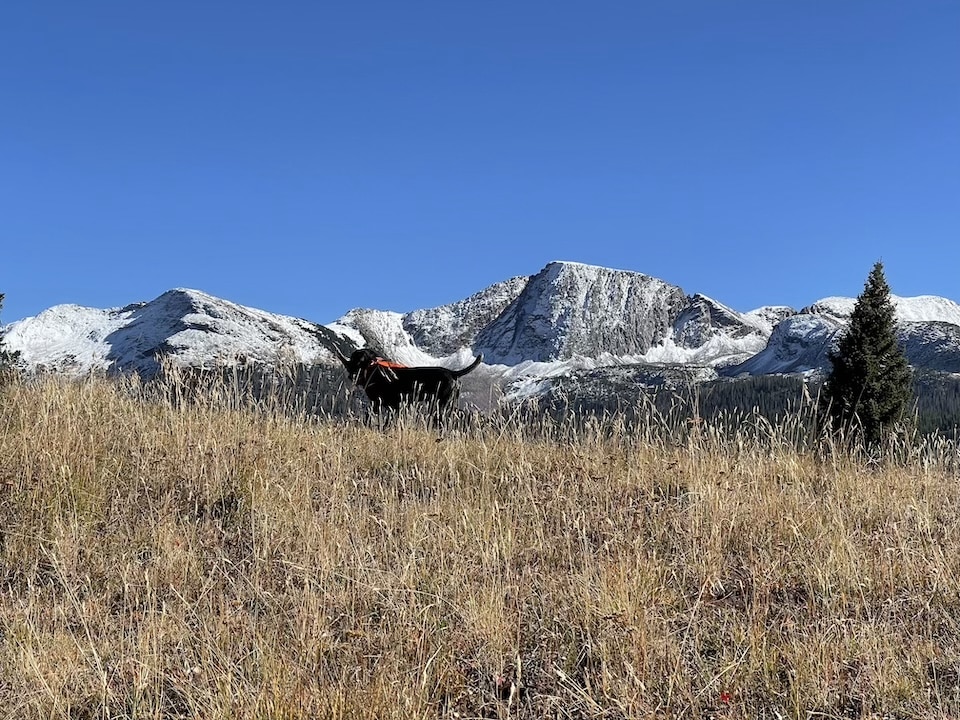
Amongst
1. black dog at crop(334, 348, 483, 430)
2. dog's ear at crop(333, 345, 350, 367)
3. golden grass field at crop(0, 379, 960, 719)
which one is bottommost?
golden grass field at crop(0, 379, 960, 719)

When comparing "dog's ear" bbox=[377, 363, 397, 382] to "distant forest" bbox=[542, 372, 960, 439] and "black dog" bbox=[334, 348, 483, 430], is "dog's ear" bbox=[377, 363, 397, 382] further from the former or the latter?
"distant forest" bbox=[542, 372, 960, 439]

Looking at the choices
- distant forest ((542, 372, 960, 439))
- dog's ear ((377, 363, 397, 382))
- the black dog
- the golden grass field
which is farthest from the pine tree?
the golden grass field

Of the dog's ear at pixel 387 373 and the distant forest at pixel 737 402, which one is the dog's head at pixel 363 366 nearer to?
the dog's ear at pixel 387 373

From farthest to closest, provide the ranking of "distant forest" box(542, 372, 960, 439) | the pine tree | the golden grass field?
the pine tree, "distant forest" box(542, 372, 960, 439), the golden grass field

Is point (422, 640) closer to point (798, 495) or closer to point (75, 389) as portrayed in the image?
point (798, 495)

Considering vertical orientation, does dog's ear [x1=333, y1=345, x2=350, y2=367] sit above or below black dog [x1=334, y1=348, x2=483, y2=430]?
above

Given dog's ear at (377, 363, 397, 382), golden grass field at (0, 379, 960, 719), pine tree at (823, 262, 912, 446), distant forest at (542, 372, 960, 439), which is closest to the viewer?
golden grass field at (0, 379, 960, 719)

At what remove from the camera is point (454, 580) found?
12.8 feet

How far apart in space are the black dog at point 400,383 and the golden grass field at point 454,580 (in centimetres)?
304

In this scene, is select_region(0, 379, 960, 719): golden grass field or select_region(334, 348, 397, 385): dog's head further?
select_region(334, 348, 397, 385): dog's head

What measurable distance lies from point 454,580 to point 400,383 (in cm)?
604

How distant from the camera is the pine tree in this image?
35719 millimetres

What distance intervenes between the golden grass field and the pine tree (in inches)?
1305

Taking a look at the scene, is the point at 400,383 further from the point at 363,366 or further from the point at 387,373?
the point at 363,366
